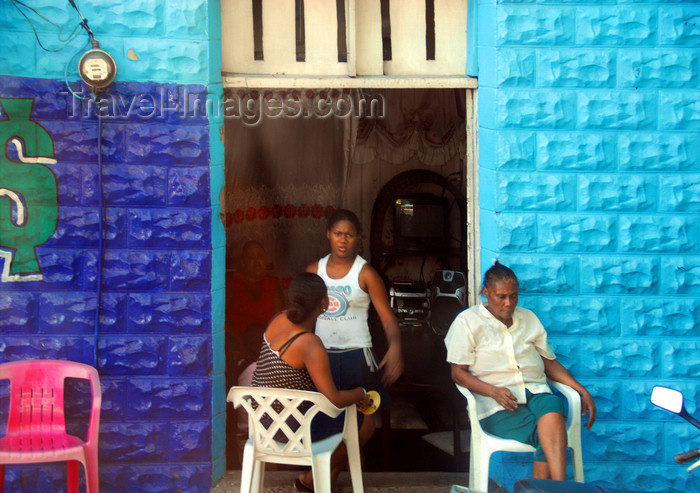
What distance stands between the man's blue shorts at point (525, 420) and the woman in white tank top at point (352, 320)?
670mm

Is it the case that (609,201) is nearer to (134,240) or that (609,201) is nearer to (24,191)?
(134,240)

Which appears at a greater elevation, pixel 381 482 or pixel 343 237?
pixel 343 237

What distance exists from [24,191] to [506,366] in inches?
119

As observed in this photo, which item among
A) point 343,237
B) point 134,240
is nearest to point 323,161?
point 343,237

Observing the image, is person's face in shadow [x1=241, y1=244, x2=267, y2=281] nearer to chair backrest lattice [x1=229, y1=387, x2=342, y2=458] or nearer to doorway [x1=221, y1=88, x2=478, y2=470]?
doorway [x1=221, y1=88, x2=478, y2=470]

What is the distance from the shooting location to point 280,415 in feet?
10.2

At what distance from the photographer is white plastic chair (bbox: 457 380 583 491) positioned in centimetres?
343

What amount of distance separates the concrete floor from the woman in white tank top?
2.35 ft

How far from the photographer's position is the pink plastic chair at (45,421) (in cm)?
331

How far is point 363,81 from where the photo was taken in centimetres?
421

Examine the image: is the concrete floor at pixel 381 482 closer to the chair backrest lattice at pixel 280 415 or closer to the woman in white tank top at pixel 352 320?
the woman in white tank top at pixel 352 320

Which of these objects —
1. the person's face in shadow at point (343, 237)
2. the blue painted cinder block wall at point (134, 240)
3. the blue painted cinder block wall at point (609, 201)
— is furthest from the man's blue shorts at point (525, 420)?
the blue painted cinder block wall at point (134, 240)

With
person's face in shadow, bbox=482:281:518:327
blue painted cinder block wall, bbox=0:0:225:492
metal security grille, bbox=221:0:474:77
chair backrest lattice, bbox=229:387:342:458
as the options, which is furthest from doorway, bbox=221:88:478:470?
chair backrest lattice, bbox=229:387:342:458

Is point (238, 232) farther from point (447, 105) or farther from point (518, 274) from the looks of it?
point (518, 274)
